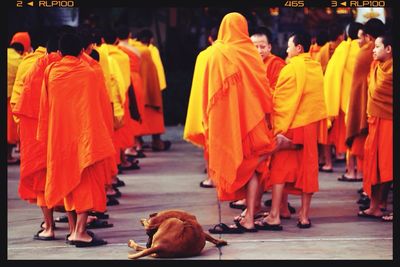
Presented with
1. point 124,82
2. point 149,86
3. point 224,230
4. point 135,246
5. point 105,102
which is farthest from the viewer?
point 149,86

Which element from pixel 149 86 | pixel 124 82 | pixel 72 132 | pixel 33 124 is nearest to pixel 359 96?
pixel 124 82

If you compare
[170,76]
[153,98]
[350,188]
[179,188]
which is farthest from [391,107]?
[170,76]

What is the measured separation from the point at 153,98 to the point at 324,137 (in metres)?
5.98

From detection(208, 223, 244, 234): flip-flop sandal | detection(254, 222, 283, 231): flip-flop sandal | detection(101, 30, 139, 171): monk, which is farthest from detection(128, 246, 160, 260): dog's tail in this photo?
detection(101, 30, 139, 171): monk

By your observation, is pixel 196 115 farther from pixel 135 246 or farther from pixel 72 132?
pixel 135 246

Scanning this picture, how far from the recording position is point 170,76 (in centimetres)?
2295

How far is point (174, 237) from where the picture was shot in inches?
328

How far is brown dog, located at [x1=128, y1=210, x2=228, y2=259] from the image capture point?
8320 millimetres

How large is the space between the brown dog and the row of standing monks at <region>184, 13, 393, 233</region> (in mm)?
1126

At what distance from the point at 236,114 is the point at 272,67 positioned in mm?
1162

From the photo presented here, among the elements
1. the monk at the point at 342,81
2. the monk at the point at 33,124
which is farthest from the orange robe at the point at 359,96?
the monk at the point at 33,124

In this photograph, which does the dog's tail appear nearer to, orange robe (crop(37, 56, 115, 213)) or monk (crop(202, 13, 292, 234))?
orange robe (crop(37, 56, 115, 213))

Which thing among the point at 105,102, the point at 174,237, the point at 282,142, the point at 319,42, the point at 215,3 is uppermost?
the point at 215,3

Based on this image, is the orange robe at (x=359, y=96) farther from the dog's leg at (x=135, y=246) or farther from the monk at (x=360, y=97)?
the dog's leg at (x=135, y=246)
